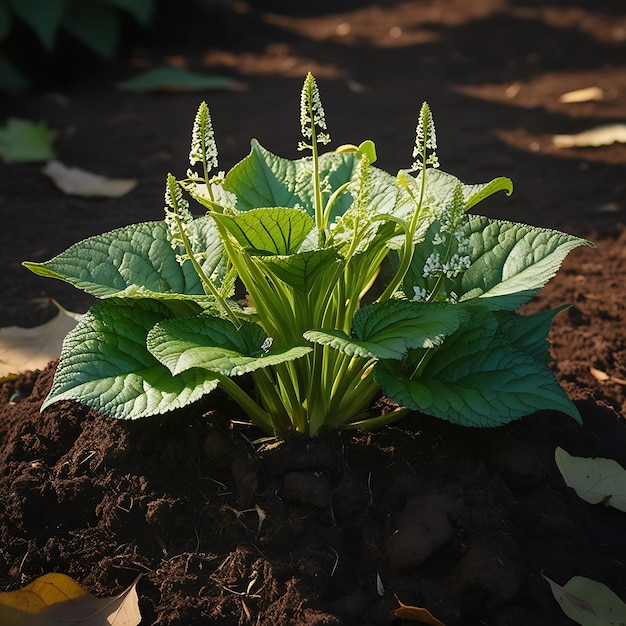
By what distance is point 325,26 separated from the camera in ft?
19.1

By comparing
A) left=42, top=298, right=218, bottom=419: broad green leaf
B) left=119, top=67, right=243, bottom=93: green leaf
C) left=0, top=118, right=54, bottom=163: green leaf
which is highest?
left=42, top=298, right=218, bottom=419: broad green leaf

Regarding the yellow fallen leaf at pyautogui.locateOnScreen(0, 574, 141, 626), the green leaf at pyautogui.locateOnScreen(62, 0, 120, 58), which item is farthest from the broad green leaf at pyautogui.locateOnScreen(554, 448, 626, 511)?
the green leaf at pyautogui.locateOnScreen(62, 0, 120, 58)

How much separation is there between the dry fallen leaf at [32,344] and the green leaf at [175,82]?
247 centimetres

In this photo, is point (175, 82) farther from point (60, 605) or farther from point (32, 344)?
point (60, 605)

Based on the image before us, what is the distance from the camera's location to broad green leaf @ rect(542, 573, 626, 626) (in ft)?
5.53

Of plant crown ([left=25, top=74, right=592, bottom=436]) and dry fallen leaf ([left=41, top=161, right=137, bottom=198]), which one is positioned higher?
plant crown ([left=25, top=74, right=592, bottom=436])

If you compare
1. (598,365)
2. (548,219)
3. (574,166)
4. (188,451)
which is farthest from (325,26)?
(188,451)

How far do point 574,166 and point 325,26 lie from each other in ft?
8.50

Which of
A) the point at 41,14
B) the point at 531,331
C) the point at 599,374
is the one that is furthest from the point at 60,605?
the point at 41,14

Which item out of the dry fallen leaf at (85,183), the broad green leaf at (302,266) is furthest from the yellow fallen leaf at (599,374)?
the dry fallen leaf at (85,183)

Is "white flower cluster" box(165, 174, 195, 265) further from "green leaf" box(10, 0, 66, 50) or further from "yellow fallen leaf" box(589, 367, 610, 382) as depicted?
"green leaf" box(10, 0, 66, 50)

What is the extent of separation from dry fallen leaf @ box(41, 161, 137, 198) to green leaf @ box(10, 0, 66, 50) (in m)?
1.12

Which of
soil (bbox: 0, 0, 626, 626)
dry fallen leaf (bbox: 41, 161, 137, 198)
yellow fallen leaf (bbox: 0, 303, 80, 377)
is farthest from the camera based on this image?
dry fallen leaf (bbox: 41, 161, 137, 198)

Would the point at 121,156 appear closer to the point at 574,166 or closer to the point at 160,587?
the point at 574,166
